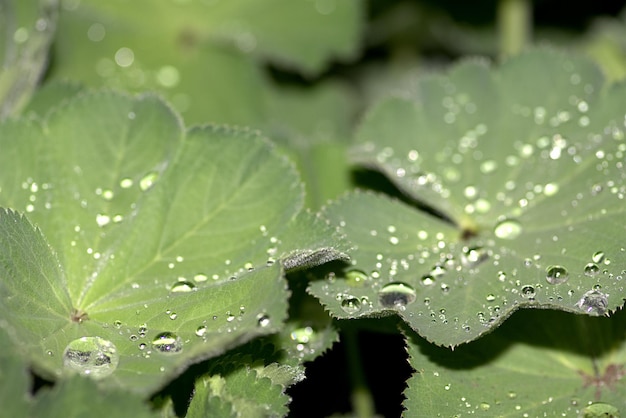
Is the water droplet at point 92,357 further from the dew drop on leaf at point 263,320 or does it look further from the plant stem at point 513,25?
the plant stem at point 513,25

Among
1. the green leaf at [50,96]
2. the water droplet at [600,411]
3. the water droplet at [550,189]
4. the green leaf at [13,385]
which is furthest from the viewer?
the green leaf at [50,96]

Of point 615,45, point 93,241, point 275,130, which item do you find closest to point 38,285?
point 93,241

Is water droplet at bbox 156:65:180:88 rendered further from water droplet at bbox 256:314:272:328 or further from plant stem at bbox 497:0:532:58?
water droplet at bbox 256:314:272:328

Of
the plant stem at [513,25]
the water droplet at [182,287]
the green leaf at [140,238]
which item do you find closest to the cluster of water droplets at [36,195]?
the green leaf at [140,238]

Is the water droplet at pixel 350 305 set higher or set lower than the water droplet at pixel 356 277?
lower

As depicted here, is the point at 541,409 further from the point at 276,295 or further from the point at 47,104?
the point at 47,104

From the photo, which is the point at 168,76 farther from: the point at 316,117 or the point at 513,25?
the point at 513,25

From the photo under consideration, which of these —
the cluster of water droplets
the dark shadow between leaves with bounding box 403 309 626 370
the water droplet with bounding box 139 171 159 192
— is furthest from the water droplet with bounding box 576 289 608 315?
the cluster of water droplets
